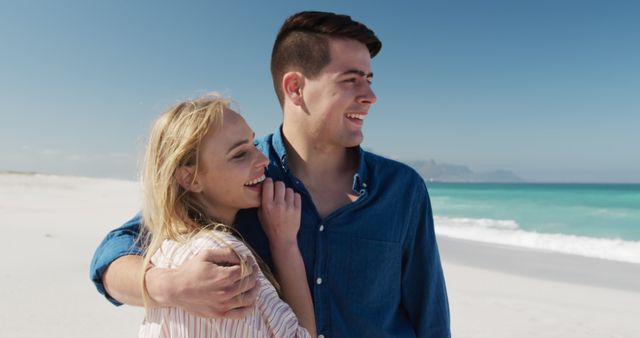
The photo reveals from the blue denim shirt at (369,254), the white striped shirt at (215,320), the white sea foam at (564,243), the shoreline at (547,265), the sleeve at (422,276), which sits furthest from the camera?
the white sea foam at (564,243)

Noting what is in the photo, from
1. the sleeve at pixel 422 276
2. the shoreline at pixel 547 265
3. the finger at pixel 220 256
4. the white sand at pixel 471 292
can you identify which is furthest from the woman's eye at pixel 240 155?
the shoreline at pixel 547 265

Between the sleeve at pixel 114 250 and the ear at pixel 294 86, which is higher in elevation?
the ear at pixel 294 86

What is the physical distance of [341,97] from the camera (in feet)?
7.31

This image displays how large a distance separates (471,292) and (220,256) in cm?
567

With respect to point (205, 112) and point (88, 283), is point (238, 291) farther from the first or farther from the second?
point (88, 283)

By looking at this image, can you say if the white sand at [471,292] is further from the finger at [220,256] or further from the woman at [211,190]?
the finger at [220,256]

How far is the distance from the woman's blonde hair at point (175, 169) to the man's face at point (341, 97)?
1.75 feet

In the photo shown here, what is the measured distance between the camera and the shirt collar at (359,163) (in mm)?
2186

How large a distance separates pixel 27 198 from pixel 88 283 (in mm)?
15580

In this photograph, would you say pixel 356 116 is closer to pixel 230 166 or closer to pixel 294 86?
pixel 294 86

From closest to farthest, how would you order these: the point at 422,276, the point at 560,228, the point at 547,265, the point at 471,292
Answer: the point at 422,276 → the point at 471,292 → the point at 547,265 → the point at 560,228

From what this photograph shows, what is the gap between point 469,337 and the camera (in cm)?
478

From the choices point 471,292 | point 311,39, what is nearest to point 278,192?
point 311,39

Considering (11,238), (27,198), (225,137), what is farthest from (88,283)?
(27,198)
